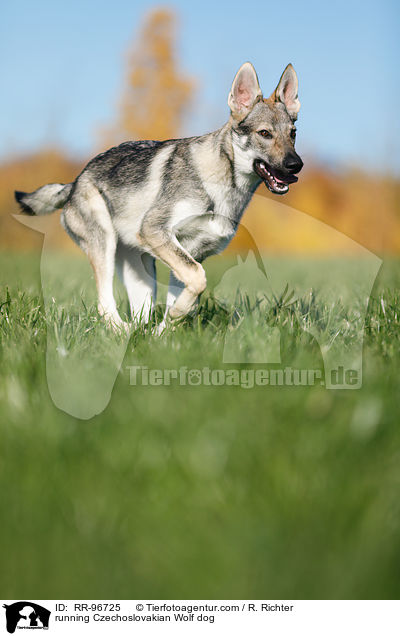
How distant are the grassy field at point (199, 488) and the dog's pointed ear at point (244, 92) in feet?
6.86

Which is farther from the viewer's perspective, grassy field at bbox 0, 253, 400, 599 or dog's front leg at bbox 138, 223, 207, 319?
dog's front leg at bbox 138, 223, 207, 319

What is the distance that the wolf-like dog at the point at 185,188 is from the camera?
150 inches

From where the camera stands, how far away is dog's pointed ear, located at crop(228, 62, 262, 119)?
3752 millimetres

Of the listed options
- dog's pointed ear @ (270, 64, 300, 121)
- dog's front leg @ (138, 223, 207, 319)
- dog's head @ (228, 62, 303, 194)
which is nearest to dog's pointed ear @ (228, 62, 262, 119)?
dog's head @ (228, 62, 303, 194)

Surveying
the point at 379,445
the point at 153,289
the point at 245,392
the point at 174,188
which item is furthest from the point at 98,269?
the point at 379,445

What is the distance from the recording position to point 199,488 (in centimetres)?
163

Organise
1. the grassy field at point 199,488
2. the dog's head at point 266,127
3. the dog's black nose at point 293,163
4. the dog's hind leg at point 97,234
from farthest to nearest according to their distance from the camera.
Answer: the dog's hind leg at point 97,234
the dog's head at point 266,127
the dog's black nose at point 293,163
the grassy field at point 199,488

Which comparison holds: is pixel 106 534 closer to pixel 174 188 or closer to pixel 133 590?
pixel 133 590

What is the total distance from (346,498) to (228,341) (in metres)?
1.57

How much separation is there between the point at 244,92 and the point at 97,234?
162cm

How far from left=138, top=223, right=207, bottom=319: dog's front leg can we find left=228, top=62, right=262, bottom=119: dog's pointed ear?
1026mm
